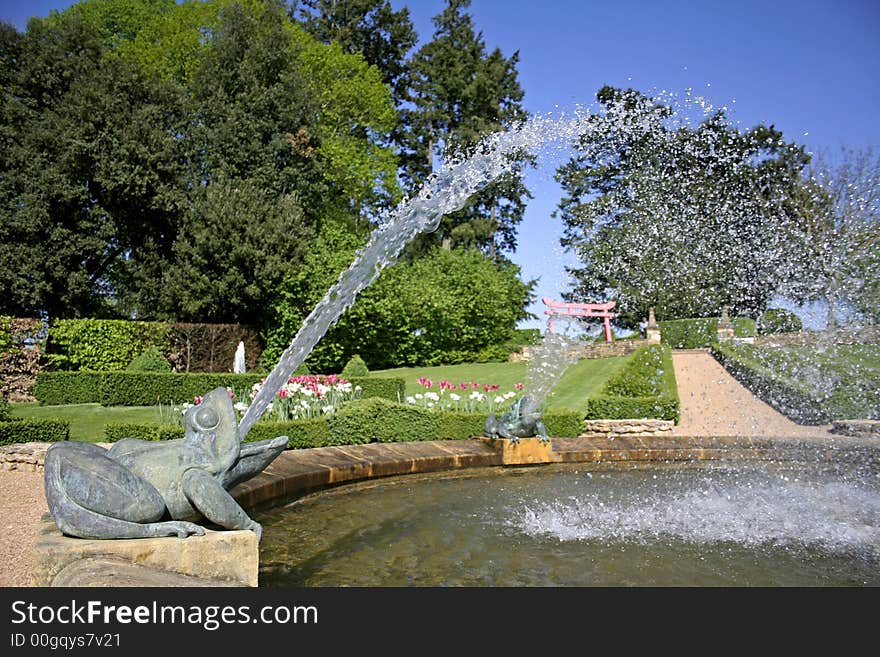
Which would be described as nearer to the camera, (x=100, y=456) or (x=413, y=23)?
(x=100, y=456)

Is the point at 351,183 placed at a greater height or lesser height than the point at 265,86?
lesser

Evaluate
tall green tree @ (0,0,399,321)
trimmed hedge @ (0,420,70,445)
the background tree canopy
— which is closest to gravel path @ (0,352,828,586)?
trimmed hedge @ (0,420,70,445)

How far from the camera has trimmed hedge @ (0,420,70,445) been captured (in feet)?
30.5

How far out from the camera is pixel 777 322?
102 ft

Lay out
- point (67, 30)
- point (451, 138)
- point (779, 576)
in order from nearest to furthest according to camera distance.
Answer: point (779, 576) → point (67, 30) → point (451, 138)

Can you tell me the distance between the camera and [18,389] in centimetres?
1872

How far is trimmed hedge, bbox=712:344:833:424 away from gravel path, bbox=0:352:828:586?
0.70 feet

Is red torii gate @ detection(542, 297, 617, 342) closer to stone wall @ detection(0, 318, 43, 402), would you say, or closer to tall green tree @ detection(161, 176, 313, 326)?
tall green tree @ detection(161, 176, 313, 326)

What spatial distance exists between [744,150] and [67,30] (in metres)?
28.9

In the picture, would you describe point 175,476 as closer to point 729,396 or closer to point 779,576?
point 779,576

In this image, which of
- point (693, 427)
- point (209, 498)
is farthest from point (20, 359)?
point (209, 498)
